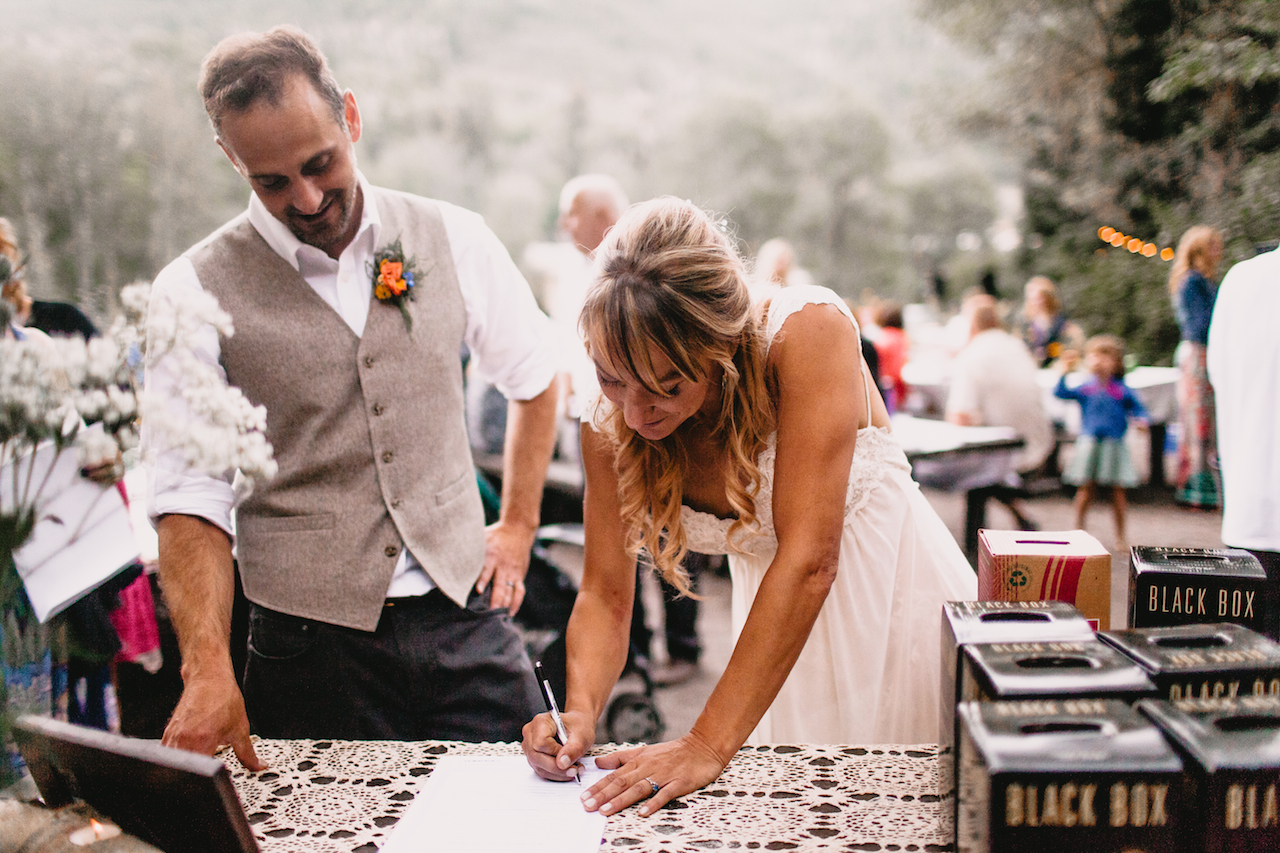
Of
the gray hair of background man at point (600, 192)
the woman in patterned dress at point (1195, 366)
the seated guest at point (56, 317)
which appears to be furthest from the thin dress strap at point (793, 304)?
the gray hair of background man at point (600, 192)

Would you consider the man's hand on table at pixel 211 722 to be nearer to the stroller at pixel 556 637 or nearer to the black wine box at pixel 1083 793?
the black wine box at pixel 1083 793

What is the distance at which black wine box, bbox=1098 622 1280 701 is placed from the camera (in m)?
0.78

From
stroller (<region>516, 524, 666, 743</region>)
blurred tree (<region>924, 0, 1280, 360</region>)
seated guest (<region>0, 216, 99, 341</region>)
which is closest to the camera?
seated guest (<region>0, 216, 99, 341</region>)

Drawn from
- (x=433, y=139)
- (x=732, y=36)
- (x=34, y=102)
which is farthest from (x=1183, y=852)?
(x=732, y=36)

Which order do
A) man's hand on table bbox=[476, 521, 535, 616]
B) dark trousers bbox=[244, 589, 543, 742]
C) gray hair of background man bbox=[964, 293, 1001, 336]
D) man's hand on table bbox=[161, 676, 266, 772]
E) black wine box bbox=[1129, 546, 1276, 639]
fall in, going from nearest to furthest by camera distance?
black wine box bbox=[1129, 546, 1276, 639] → man's hand on table bbox=[161, 676, 266, 772] → dark trousers bbox=[244, 589, 543, 742] → man's hand on table bbox=[476, 521, 535, 616] → gray hair of background man bbox=[964, 293, 1001, 336]

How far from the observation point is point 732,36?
949 cm

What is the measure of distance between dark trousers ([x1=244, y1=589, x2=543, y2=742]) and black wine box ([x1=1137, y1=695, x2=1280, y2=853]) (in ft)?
3.66

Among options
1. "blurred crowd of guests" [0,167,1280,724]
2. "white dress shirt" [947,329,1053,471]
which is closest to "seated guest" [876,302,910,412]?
"blurred crowd of guests" [0,167,1280,724]

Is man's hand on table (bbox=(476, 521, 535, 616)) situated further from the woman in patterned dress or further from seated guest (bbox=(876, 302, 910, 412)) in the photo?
seated guest (bbox=(876, 302, 910, 412))

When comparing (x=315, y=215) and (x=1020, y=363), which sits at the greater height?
(x=315, y=215)

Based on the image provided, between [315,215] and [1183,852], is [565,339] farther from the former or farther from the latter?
[1183,852]

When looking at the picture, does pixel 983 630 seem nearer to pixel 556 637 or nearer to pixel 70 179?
pixel 556 637

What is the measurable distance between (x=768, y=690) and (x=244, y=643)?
142 cm

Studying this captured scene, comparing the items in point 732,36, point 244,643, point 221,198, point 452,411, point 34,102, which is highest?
point 732,36
